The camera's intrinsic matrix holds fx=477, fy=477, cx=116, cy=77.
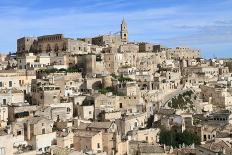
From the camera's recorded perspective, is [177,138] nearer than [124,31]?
Yes

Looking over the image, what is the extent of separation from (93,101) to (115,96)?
9.15ft

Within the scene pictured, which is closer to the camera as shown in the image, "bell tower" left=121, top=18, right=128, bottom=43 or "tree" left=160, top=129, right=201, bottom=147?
"tree" left=160, top=129, right=201, bottom=147

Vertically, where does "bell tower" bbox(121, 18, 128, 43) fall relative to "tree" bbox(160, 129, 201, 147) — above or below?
above

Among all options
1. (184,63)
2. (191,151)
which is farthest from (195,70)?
(191,151)

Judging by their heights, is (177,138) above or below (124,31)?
below

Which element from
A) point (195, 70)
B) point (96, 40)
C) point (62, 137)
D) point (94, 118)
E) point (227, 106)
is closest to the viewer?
point (62, 137)

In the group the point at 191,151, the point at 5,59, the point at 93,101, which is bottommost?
→ the point at 191,151

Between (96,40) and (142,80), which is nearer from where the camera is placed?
(142,80)

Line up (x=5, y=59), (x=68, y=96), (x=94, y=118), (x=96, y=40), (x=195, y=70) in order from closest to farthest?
(x=94, y=118) → (x=68, y=96) → (x=5, y=59) → (x=195, y=70) → (x=96, y=40)

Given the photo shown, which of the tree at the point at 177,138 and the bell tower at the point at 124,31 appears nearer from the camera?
the tree at the point at 177,138

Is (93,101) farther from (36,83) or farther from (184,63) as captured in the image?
(184,63)

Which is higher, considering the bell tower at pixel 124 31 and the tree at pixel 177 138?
the bell tower at pixel 124 31

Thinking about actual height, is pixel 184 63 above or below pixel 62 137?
above

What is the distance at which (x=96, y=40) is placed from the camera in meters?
61.6
